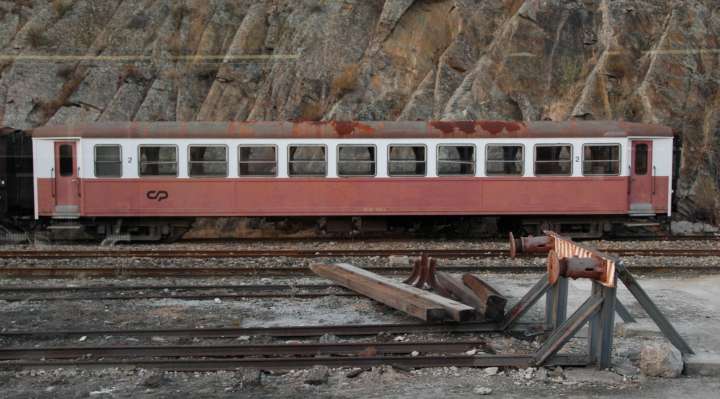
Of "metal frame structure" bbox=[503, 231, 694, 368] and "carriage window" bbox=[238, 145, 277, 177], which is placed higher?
"carriage window" bbox=[238, 145, 277, 177]

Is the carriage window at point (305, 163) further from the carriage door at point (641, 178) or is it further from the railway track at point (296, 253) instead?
the carriage door at point (641, 178)

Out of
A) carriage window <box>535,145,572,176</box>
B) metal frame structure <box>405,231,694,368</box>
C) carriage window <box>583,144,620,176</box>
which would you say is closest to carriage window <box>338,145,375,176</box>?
carriage window <box>535,145,572,176</box>

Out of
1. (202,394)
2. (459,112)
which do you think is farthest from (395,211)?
(202,394)

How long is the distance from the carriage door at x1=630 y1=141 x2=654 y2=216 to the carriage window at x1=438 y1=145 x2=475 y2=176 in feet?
13.4

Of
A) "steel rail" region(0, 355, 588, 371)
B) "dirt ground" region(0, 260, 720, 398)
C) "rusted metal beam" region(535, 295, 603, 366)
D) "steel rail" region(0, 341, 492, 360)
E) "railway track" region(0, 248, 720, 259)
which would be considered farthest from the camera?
"railway track" region(0, 248, 720, 259)

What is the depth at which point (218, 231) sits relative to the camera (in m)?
21.8

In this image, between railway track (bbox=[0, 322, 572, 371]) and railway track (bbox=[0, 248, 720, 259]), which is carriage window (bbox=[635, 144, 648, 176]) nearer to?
railway track (bbox=[0, 248, 720, 259])

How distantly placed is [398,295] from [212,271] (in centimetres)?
497

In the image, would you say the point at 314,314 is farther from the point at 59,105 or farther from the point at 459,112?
the point at 59,105

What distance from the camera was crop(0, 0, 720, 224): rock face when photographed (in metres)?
24.8

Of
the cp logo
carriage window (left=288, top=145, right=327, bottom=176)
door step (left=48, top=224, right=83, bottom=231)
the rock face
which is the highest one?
the rock face

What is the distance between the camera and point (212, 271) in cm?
1335

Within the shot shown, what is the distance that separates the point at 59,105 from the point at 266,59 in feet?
29.1

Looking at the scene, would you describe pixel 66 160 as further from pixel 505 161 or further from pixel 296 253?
pixel 505 161
